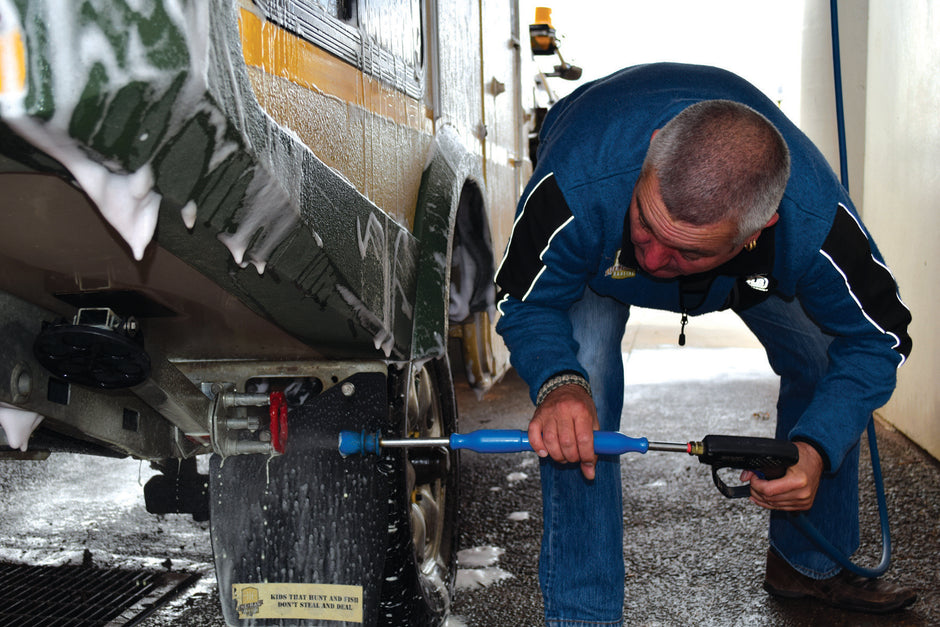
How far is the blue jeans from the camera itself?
1.84 metres

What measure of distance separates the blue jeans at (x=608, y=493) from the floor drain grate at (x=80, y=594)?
46.5 inches

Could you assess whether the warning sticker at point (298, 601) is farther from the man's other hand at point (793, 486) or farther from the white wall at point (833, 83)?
the white wall at point (833, 83)

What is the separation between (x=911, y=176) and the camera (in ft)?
12.3

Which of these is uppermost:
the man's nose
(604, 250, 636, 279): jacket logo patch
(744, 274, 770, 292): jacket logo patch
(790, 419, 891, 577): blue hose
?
the man's nose

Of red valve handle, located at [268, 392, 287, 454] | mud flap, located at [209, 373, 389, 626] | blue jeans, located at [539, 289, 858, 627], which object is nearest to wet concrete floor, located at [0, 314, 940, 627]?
blue jeans, located at [539, 289, 858, 627]

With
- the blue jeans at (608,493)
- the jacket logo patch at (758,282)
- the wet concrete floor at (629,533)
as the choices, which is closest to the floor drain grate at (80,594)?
the wet concrete floor at (629,533)

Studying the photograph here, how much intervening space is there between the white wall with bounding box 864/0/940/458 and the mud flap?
110 inches

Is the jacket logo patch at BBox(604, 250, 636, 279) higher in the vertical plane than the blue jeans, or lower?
higher

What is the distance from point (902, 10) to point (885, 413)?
2013 millimetres

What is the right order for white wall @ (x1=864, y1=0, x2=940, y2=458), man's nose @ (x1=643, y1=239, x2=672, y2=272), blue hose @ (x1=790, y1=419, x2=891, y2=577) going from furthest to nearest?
white wall @ (x1=864, y1=0, x2=940, y2=458), blue hose @ (x1=790, y1=419, x2=891, y2=577), man's nose @ (x1=643, y1=239, x2=672, y2=272)

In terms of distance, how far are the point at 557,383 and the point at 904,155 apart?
295 centimetres

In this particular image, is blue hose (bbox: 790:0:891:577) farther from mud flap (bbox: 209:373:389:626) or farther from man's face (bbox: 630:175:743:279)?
mud flap (bbox: 209:373:389:626)

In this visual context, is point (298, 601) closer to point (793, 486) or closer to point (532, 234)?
point (532, 234)

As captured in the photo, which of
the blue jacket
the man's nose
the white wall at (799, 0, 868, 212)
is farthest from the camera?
the white wall at (799, 0, 868, 212)
